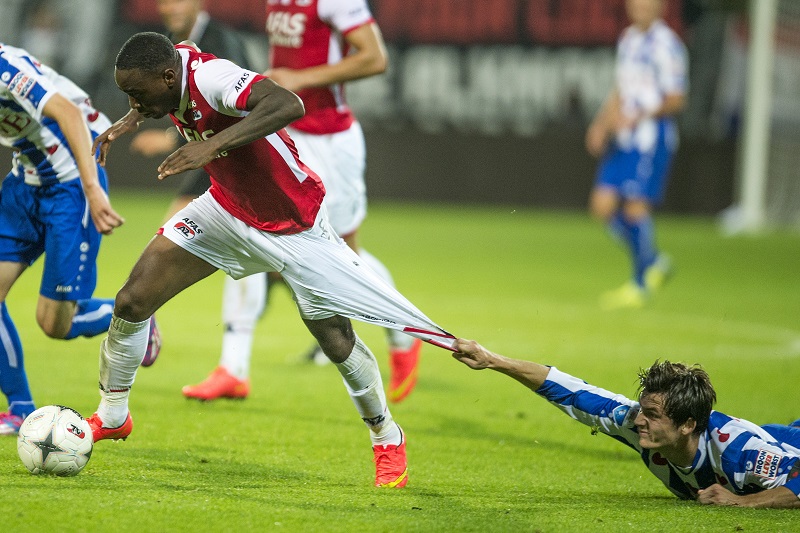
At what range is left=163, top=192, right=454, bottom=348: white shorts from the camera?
15.9 ft

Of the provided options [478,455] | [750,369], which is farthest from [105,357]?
[750,369]

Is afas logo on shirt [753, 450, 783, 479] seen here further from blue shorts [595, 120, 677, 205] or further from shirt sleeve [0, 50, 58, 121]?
blue shorts [595, 120, 677, 205]

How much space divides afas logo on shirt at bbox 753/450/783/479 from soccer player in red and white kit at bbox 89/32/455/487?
134 centimetres

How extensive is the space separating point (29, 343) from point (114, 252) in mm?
5415

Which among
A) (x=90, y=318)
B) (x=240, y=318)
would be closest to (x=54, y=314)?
(x=90, y=318)

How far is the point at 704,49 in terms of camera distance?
798 inches

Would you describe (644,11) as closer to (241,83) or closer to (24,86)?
(24,86)

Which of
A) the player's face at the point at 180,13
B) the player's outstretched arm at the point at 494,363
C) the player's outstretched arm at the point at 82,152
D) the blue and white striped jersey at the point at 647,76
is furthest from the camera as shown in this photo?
the blue and white striped jersey at the point at 647,76

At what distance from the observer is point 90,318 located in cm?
600

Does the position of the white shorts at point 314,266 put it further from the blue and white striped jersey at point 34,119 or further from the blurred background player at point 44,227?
the blue and white striped jersey at point 34,119

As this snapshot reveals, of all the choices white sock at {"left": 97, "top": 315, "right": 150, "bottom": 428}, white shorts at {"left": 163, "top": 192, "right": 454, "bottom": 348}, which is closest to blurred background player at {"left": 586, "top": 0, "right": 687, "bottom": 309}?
white shorts at {"left": 163, "top": 192, "right": 454, "bottom": 348}

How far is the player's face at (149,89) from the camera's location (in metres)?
4.46

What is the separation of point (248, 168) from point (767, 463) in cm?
242

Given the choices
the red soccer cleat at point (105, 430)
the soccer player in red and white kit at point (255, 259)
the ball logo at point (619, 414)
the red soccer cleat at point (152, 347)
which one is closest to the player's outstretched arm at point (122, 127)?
the soccer player in red and white kit at point (255, 259)
